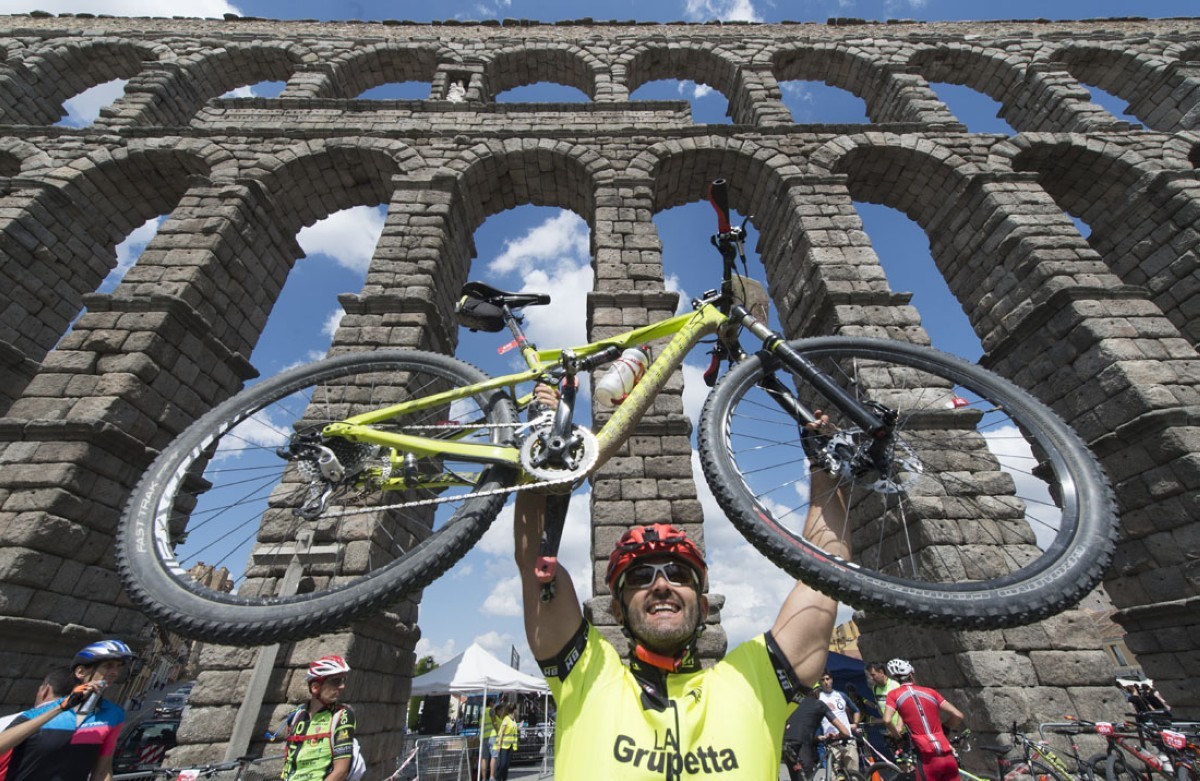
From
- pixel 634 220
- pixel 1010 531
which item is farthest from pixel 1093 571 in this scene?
pixel 634 220

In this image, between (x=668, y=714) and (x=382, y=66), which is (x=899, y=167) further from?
(x=382, y=66)

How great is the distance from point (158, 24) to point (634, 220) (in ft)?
45.5

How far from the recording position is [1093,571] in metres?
2.34

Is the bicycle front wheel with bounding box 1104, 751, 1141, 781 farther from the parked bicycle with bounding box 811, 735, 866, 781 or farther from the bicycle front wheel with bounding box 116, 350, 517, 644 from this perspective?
the bicycle front wheel with bounding box 116, 350, 517, 644

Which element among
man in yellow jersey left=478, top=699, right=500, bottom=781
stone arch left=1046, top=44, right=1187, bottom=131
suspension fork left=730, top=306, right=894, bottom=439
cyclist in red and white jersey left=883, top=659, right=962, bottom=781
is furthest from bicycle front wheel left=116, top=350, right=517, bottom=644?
stone arch left=1046, top=44, right=1187, bottom=131

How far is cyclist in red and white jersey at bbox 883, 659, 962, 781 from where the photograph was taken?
4562 millimetres

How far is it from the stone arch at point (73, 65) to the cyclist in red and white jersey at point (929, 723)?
59.4ft

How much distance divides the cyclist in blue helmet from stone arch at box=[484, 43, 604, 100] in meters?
12.5

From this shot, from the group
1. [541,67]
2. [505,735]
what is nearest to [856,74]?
[541,67]

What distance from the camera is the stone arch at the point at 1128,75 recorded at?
11.7 m

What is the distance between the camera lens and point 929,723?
4742mm

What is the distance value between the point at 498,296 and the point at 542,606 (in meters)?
2.40

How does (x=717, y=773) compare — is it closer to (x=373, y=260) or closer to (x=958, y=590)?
(x=958, y=590)

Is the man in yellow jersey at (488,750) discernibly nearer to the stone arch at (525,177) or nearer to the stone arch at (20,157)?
the stone arch at (525,177)
